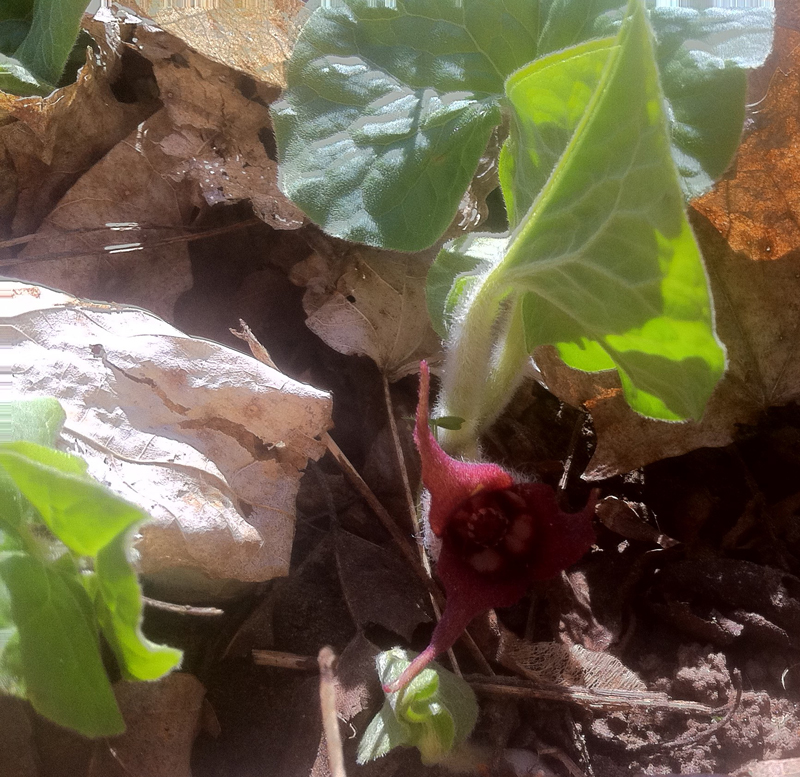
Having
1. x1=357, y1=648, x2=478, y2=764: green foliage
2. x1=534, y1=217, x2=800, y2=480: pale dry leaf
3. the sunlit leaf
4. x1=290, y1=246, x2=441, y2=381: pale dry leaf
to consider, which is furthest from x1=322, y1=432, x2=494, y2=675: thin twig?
the sunlit leaf

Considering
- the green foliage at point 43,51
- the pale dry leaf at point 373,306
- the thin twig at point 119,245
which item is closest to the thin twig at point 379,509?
the pale dry leaf at point 373,306

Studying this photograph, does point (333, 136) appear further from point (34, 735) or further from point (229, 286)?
point (34, 735)

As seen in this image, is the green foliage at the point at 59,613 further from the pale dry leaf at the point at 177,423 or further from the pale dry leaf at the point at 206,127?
the pale dry leaf at the point at 206,127

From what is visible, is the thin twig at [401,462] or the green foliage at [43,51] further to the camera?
the green foliage at [43,51]

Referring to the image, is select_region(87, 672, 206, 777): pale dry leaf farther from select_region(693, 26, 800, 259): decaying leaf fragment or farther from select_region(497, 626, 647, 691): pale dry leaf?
select_region(693, 26, 800, 259): decaying leaf fragment

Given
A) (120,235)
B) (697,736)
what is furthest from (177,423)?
(697,736)

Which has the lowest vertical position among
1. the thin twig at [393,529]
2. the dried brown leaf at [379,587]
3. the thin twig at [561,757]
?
the thin twig at [561,757]
